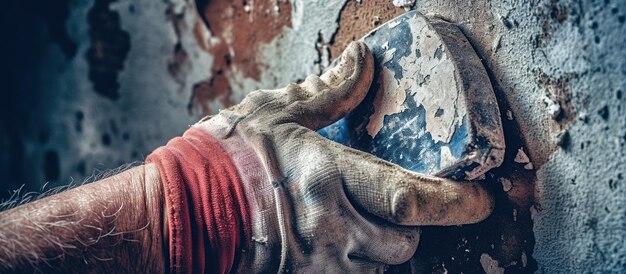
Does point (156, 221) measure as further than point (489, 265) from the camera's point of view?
No

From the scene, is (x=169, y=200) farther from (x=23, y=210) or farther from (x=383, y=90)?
(x=383, y=90)

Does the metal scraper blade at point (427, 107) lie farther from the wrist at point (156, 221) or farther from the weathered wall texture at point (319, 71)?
the wrist at point (156, 221)

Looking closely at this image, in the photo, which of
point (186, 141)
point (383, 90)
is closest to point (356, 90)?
point (383, 90)

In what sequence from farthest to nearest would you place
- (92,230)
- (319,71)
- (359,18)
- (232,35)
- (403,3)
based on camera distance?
1. (232,35)
2. (319,71)
3. (359,18)
4. (403,3)
5. (92,230)

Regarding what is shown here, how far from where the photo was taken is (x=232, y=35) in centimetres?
185

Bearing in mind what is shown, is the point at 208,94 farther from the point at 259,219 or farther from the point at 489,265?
the point at 489,265

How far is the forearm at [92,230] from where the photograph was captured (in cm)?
86

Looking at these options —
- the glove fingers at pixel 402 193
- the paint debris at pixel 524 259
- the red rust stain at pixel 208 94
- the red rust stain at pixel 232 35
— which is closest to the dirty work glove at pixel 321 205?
the glove fingers at pixel 402 193

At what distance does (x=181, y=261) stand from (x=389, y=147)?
0.48m

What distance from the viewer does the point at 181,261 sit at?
0.90 m

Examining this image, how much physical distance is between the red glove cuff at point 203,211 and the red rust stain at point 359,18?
21.8 inches

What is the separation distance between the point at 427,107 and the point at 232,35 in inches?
38.5

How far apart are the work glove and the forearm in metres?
0.16

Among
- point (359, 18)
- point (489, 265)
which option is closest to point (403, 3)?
point (359, 18)
